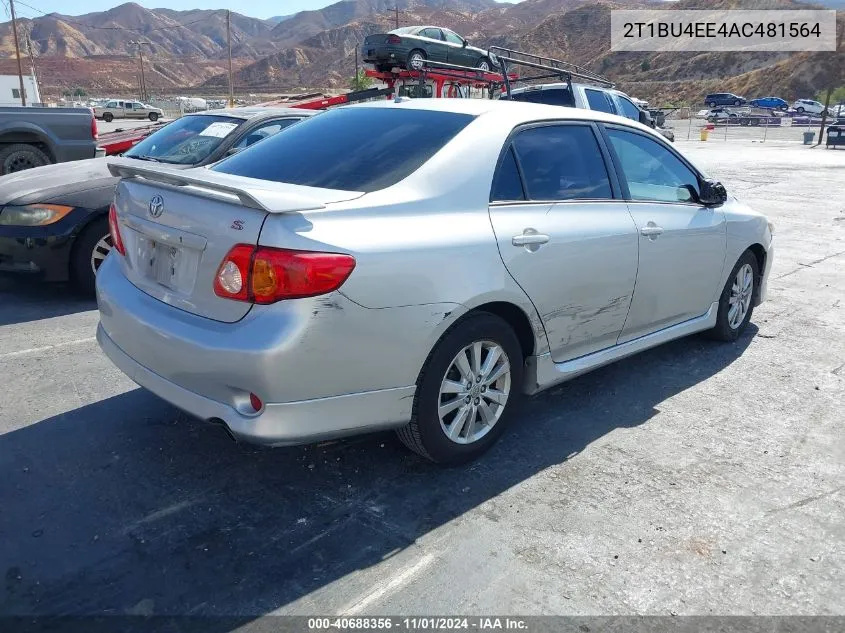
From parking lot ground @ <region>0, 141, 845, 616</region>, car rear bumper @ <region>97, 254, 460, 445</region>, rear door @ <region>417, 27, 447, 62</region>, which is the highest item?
rear door @ <region>417, 27, 447, 62</region>

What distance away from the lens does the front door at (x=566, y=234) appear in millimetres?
3400

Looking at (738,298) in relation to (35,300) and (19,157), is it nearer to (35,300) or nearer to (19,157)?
(35,300)

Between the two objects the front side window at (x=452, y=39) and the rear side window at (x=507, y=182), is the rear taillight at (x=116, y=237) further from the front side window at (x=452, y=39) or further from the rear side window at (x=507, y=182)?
the front side window at (x=452, y=39)

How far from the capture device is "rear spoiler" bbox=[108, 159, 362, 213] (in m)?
2.69

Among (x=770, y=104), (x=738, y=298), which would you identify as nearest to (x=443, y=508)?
(x=738, y=298)

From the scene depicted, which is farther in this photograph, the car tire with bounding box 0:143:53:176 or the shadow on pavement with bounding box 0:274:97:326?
the car tire with bounding box 0:143:53:176

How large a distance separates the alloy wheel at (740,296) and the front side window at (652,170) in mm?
881

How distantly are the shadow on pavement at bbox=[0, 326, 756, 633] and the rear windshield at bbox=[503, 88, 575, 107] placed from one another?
961 centimetres

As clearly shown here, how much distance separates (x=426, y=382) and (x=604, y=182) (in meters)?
1.73

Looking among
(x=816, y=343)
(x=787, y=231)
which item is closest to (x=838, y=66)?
(x=787, y=231)

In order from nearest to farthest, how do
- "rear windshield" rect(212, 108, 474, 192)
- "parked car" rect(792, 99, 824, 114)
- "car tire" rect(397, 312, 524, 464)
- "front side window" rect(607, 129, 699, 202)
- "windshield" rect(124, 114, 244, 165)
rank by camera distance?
"car tire" rect(397, 312, 524, 464) → "rear windshield" rect(212, 108, 474, 192) → "front side window" rect(607, 129, 699, 202) → "windshield" rect(124, 114, 244, 165) → "parked car" rect(792, 99, 824, 114)

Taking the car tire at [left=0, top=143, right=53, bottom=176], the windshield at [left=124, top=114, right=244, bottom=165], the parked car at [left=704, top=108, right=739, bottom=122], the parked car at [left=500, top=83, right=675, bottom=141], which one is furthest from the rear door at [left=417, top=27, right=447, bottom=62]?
the parked car at [left=704, top=108, right=739, bottom=122]

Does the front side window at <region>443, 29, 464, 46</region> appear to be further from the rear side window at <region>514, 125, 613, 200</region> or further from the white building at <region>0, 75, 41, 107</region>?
the white building at <region>0, 75, 41, 107</region>

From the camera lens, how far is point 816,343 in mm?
5355
